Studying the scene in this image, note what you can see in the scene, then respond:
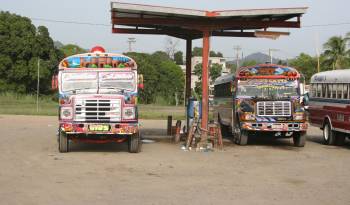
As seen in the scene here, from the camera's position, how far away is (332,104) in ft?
62.1

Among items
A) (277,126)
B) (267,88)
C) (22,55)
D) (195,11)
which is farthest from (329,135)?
(22,55)


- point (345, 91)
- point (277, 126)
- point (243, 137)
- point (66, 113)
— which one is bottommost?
point (243, 137)

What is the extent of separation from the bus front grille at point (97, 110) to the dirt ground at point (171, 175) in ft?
3.47

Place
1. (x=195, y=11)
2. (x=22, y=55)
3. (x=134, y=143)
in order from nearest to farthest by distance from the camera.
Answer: (x=134, y=143), (x=195, y=11), (x=22, y=55)

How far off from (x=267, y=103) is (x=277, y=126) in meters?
0.83

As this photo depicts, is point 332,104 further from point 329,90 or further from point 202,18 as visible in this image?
point 202,18

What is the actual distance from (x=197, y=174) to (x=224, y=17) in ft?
21.0

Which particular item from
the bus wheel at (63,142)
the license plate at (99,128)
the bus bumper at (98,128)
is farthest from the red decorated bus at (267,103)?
the bus wheel at (63,142)

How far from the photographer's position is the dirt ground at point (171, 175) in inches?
364

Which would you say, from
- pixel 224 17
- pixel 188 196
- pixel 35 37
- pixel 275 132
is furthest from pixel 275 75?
pixel 35 37

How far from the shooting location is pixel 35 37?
59.2 metres

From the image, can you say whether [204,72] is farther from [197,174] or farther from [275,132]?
[197,174]

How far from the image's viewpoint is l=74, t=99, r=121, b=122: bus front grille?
49.5 feet

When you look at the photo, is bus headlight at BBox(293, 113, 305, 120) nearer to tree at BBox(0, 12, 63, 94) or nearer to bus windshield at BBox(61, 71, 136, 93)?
bus windshield at BBox(61, 71, 136, 93)
